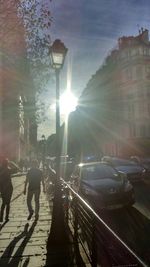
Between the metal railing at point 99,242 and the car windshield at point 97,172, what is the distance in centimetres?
428

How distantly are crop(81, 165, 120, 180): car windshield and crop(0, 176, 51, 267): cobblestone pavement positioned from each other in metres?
1.75

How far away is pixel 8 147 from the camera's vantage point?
44.8 metres

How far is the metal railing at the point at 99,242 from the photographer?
11.8 ft

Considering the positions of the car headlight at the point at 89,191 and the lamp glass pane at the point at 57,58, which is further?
the car headlight at the point at 89,191

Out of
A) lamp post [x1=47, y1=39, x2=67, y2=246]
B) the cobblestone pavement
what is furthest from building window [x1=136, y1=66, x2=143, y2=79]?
lamp post [x1=47, y1=39, x2=67, y2=246]

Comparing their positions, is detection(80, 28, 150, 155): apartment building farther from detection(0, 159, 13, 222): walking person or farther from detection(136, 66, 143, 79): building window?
detection(0, 159, 13, 222): walking person

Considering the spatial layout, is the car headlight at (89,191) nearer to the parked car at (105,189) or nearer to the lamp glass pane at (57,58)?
the parked car at (105,189)

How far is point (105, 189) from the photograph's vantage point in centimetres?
1109

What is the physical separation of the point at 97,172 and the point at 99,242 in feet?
24.8

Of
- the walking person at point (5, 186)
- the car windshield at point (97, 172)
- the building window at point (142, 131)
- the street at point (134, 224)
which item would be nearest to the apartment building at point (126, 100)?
the building window at point (142, 131)

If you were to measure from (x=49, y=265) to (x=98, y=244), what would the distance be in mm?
1044

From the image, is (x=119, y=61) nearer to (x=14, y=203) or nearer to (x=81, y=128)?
(x=81, y=128)

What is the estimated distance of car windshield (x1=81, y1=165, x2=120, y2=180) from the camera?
491 inches

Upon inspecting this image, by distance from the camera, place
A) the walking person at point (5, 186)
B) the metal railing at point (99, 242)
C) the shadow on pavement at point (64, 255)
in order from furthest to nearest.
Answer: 1. the walking person at point (5, 186)
2. the shadow on pavement at point (64, 255)
3. the metal railing at point (99, 242)
